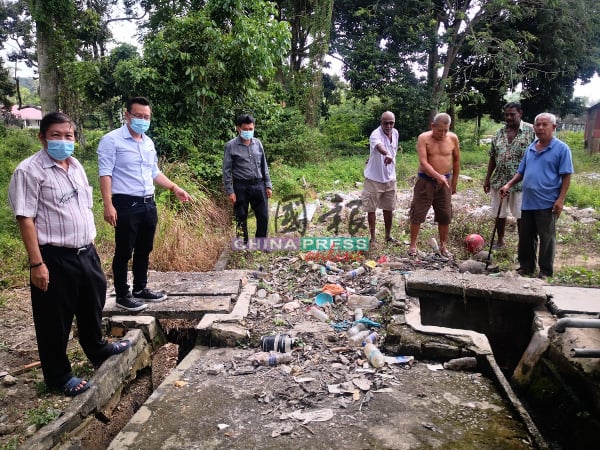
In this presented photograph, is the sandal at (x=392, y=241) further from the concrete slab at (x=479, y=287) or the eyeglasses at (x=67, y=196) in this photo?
the eyeglasses at (x=67, y=196)

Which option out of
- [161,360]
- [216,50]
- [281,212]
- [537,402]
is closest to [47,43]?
[216,50]

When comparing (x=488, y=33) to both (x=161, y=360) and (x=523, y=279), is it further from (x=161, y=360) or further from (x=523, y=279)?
(x=161, y=360)

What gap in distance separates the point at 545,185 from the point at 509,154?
1.03 m

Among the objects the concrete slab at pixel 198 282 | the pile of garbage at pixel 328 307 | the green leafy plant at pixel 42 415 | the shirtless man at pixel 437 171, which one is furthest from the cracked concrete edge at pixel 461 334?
the green leafy plant at pixel 42 415

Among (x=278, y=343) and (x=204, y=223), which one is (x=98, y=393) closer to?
(x=278, y=343)

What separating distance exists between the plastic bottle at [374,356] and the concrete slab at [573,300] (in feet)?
5.87

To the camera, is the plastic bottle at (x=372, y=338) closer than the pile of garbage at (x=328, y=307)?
No

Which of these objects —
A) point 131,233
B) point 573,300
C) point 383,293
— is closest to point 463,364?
point 383,293

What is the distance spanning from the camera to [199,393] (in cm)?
288

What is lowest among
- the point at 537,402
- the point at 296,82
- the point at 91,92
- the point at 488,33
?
the point at 537,402

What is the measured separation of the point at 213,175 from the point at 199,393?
5322 millimetres

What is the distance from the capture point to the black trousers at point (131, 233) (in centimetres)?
345

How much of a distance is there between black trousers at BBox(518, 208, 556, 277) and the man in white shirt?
1707 millimetres

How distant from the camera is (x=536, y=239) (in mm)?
4828
